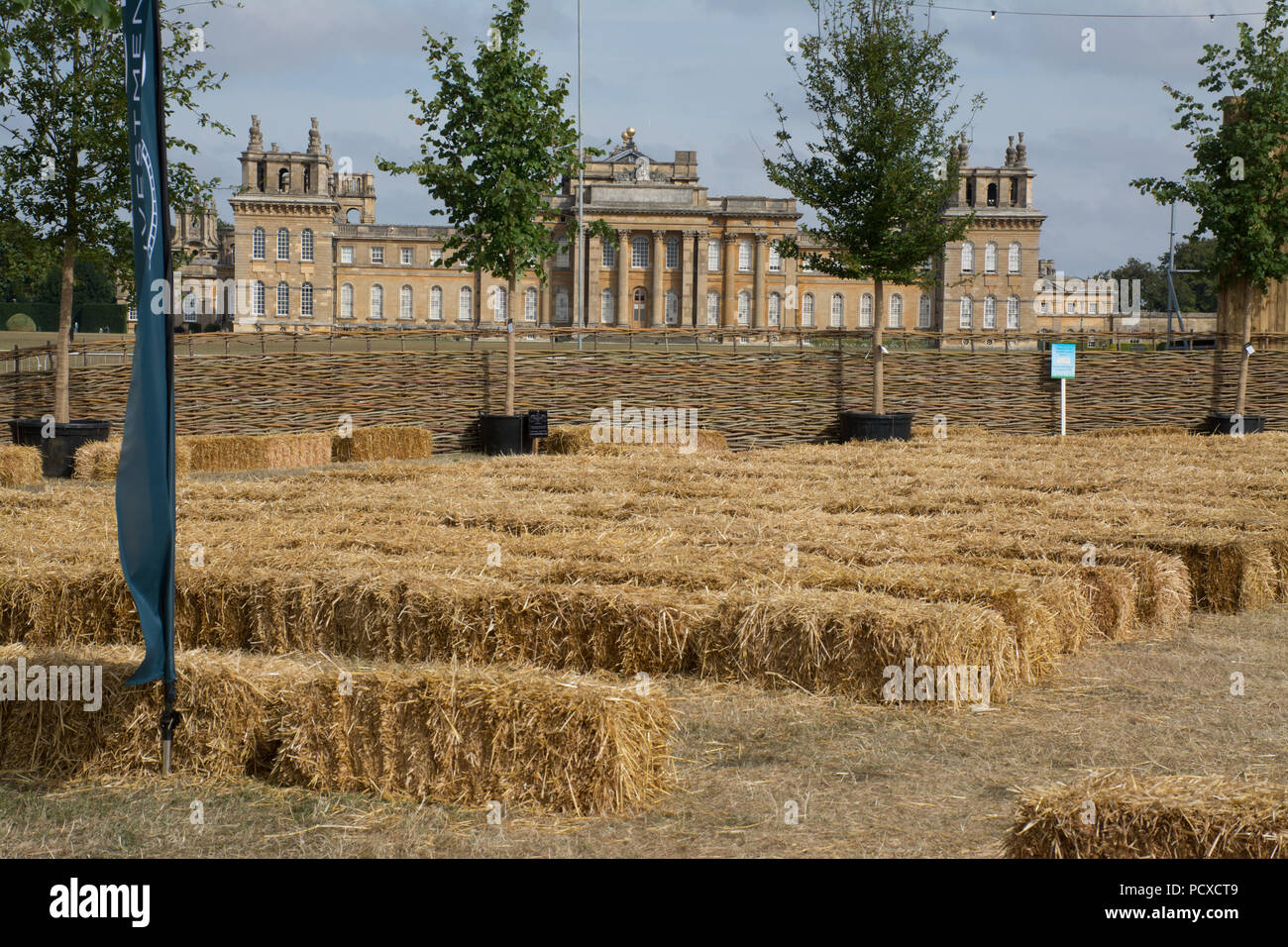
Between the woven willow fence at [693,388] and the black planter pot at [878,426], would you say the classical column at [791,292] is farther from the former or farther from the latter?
the black planter pot at [878,426]

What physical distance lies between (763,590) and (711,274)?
95.9 m

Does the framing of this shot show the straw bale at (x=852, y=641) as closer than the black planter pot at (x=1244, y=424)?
Yes

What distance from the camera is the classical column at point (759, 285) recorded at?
99750 mm

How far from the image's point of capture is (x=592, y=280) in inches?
3841

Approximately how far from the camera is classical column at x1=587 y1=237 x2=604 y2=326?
96.9m

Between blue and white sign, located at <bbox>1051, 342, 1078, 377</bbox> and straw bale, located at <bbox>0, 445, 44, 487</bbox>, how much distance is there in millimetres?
15047

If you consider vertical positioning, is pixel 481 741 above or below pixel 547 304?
below

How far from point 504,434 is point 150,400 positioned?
14778 mm

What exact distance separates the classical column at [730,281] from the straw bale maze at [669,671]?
91.0 m

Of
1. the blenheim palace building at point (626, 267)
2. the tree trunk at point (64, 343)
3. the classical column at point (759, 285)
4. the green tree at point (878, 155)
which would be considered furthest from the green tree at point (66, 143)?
the classical column at point (759, 285)

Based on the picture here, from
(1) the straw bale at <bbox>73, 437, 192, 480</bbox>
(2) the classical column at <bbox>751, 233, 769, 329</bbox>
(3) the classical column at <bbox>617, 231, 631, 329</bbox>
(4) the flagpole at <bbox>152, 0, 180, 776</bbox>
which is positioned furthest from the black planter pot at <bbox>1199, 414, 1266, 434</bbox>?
(2) the classical column at <bbox>751, 233, 769, 329</bbox>

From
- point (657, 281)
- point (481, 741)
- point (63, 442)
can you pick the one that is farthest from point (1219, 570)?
point (657, 281)

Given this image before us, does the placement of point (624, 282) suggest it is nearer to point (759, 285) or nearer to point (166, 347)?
point (759, 285)
